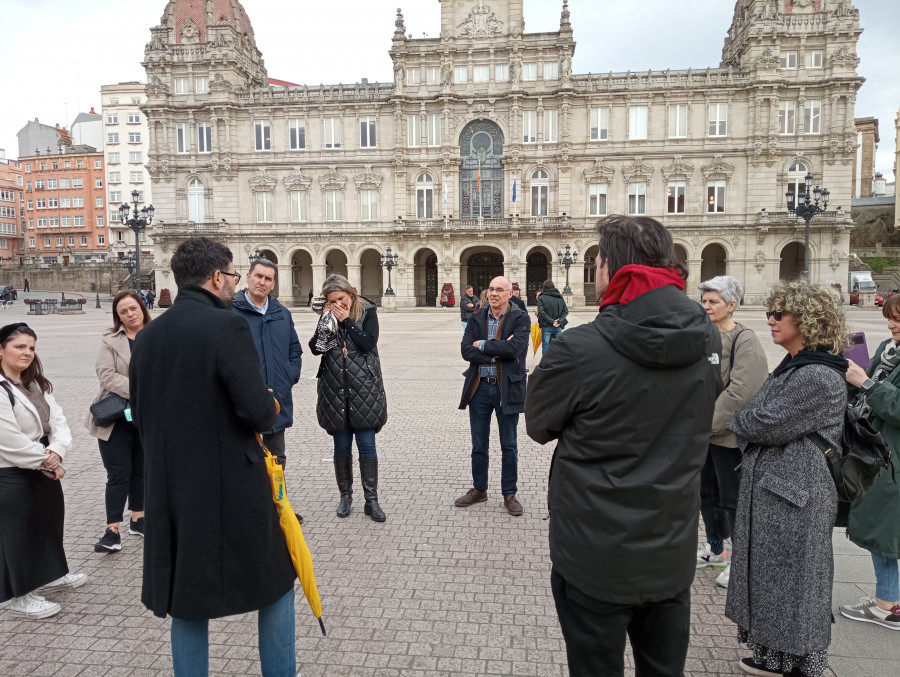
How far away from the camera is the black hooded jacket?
2.15 meters

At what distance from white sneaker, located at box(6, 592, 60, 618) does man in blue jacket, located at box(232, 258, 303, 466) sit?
1.95 meters

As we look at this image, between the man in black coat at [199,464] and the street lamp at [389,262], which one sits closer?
the man in black coat at [199,464]

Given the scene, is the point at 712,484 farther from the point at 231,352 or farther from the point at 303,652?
the point at 231,352

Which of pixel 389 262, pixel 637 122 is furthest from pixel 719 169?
pixel 389 262

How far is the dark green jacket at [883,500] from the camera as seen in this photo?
3.51m

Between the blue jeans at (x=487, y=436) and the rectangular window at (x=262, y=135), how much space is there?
43.6m

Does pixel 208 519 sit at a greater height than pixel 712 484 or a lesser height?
greater

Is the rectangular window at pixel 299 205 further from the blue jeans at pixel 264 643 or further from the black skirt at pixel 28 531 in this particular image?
the blue jeans at pixel 264 643

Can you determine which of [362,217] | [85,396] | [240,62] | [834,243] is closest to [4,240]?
[240,62]

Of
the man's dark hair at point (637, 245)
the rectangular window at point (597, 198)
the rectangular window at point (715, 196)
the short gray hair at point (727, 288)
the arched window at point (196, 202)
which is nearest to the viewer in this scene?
the man's dark hair at point (637, 245)

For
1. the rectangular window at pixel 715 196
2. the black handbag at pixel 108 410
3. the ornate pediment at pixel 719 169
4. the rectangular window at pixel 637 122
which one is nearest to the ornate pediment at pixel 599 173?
the rectangular window at pixel 637 122

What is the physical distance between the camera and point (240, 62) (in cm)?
4497

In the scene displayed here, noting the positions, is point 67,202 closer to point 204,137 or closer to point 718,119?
point 204,137

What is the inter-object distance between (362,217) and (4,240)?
67.6 m
